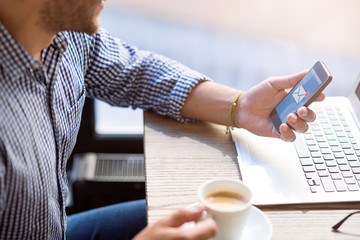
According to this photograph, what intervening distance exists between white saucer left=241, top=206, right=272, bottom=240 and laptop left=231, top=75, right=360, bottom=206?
0.16 feet

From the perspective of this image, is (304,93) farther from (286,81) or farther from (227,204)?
(227,204)

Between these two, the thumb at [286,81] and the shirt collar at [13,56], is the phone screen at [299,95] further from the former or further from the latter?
the shirt collar at [13,56]

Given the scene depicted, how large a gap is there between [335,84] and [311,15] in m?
0.32

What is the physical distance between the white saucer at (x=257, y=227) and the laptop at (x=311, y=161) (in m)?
0.05

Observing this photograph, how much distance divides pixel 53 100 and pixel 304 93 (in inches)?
18.8

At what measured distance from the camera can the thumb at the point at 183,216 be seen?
0.70 meters

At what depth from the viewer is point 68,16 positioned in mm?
815

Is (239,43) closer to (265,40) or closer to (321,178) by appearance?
(265,40)

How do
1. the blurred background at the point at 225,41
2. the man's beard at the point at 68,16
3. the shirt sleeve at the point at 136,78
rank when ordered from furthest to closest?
the blurred background at the point at 225,41 → the shirt sleeve at the point at 136,78 → the man's beard at the point at 68,16

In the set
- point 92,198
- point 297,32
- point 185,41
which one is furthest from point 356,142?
point 92,198

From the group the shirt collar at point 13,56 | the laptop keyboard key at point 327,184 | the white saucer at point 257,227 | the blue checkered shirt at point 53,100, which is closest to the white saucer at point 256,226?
the white saucer at point 257,227

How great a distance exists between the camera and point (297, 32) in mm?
1488

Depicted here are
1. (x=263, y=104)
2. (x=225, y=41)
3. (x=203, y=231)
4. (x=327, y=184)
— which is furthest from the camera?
(x=225, y=41)

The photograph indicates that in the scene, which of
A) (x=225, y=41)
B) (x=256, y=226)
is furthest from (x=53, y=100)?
(x=225, y=41)
